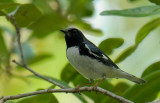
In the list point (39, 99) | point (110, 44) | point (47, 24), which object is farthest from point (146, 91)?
point (47, 24)

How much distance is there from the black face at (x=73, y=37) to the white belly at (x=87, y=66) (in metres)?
0.13

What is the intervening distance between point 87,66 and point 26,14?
0.65 metres

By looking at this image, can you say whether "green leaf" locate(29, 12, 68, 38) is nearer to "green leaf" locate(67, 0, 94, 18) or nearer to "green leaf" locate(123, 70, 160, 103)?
"green leaf" locate(67, 0, 94, 18)

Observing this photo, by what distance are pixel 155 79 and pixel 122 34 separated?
9.83ft

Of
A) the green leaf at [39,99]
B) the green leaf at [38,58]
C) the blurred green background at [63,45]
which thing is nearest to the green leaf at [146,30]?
the blurred green background at [63,45]

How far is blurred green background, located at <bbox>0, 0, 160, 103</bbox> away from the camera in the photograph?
2500mm

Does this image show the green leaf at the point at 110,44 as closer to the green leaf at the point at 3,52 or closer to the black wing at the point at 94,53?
the black wing at the point at 94,53

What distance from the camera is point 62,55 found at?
15.7 feet

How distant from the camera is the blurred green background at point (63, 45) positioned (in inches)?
98.4

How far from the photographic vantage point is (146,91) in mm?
2521

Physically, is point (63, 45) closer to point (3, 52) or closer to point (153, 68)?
point (3, 52)

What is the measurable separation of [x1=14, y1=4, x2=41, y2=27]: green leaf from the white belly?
17.5 inches

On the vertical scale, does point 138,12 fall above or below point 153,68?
above

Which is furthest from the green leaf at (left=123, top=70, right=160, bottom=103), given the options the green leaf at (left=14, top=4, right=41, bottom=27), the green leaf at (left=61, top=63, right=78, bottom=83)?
the green leaf at (left=14, top=4, right=41, bottom=27)
